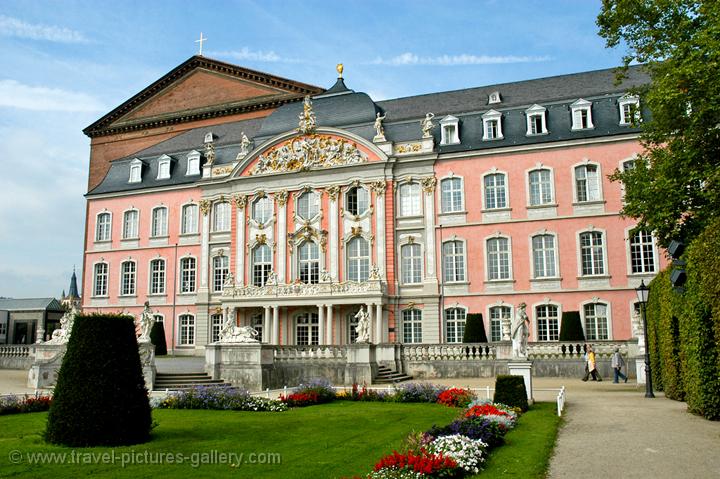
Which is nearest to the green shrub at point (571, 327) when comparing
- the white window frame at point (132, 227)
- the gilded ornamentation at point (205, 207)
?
the gilded ornamentation at point (205, 207)

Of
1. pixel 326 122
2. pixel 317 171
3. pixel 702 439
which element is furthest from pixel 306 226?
pixel 702 439

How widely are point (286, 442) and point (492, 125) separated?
89.2ft

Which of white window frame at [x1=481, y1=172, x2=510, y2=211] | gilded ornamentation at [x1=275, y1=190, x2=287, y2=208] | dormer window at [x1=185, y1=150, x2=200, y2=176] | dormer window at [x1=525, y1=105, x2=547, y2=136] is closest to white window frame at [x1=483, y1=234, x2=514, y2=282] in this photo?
white window frame at [x1=481, y1=172, x2=510, y2=211]

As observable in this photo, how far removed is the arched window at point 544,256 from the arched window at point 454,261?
3541 mm

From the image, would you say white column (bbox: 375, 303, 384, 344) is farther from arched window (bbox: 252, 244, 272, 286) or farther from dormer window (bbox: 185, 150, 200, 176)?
dormer window (bbox: 185, 150, 200, 176)

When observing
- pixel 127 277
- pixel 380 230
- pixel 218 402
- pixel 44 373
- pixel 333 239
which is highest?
pixel 380 230

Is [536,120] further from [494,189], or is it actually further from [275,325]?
[275,325]

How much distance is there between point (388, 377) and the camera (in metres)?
26.8

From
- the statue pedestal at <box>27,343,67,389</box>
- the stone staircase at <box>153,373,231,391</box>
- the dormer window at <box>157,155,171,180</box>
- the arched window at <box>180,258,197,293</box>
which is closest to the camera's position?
the stone staircase at <box>153,373,231,391</box>

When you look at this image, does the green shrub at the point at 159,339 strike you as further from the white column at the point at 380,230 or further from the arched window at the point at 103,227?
the white column at the point at 380,230

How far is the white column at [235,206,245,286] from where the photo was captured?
38438mm

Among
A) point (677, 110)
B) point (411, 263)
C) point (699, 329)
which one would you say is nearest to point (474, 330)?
point (411, 263)

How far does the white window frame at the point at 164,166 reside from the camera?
4288 cm

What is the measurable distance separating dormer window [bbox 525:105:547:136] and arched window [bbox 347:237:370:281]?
10158 millimetres
